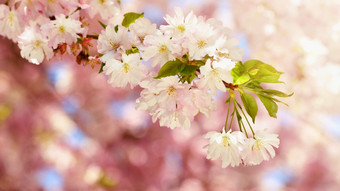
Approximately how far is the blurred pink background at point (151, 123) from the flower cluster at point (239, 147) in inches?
81.0

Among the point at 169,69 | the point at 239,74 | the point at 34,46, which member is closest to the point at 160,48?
the point at 169,69

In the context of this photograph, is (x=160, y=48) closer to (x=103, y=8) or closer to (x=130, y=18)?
(x=130, y=18)

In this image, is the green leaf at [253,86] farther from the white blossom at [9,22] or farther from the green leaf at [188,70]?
the white blossom at [9,22]

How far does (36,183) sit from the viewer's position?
4094 millimetres

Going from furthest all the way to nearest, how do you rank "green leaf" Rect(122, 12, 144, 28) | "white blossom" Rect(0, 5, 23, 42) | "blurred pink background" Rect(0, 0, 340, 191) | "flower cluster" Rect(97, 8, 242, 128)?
"blurred pink background" Rect(0, 0, 340, 191) < "white blossom" Rect(0, 5, 23, 42) < "green leaf" Rect(122, 12, 144, 28) < "flower cluster" Rect(97, 8, 242, 128)

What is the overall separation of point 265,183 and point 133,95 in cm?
190

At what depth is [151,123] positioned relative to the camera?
434 centimetres

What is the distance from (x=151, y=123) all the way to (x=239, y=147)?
3.45m

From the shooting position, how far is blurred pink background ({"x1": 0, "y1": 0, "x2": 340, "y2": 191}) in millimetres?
3127

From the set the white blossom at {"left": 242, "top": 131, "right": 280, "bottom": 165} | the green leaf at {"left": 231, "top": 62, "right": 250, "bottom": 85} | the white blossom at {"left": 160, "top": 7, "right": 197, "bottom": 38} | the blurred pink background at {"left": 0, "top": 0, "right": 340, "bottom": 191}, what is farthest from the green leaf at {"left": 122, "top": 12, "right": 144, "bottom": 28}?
the blurred pink background at {"left": 0, "top": 0, "right": 340, "bottom": 191}

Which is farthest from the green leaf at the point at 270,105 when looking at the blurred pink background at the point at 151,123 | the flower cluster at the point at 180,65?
the blurred pink background at the point at 151,123

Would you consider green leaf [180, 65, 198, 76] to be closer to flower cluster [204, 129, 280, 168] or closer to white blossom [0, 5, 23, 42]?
flower cluster [204, 129, 280, 168]

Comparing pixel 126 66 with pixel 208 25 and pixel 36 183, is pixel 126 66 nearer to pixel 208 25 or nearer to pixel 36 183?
pixel 208 25

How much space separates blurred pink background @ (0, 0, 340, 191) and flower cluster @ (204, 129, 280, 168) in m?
2.06
